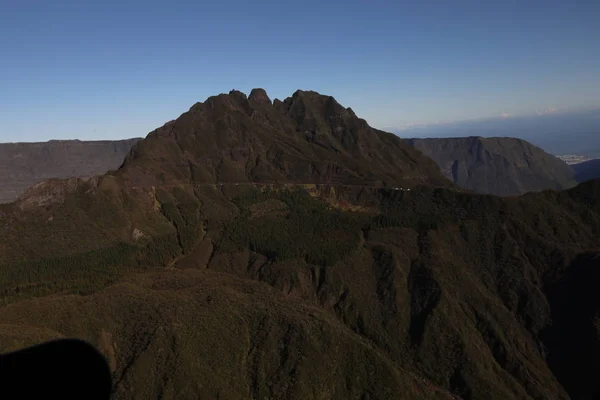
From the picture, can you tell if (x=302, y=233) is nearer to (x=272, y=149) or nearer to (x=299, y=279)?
(x=299, y=279)

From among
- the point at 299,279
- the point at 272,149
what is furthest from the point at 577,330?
the point at 272,149

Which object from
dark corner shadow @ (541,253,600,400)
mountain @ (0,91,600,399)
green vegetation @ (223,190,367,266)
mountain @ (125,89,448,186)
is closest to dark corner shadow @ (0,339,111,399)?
mountain @ (0,91,600,399)

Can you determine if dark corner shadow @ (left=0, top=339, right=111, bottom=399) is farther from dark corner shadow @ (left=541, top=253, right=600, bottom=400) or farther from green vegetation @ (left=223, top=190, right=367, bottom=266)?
dark corner shadow @ (left=541, top=253, right=600, bottom=400)

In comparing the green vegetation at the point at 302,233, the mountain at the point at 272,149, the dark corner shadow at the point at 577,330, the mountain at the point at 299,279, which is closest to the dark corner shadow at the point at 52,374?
the mountain at the point at 299,279

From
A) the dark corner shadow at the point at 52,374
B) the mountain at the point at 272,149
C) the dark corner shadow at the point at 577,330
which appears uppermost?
the mountain at the point at 272,149

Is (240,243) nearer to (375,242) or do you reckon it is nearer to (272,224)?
(272,224)

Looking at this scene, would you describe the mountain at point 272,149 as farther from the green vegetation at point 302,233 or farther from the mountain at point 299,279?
the green vegetation at point 302,233

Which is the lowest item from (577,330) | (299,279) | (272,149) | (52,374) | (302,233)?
(577,330)

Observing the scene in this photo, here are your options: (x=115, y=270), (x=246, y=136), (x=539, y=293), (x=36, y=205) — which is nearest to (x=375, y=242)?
(x=539, y=293)
